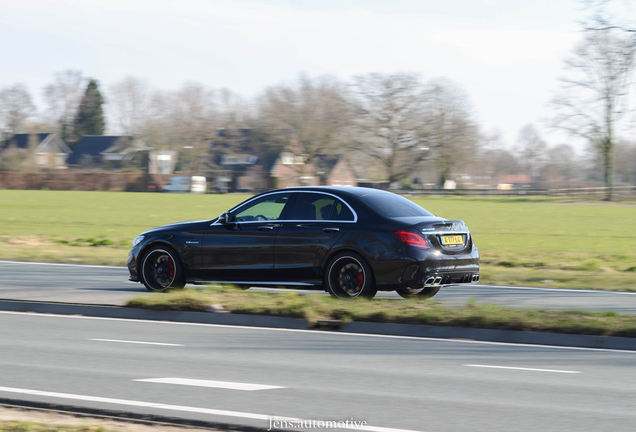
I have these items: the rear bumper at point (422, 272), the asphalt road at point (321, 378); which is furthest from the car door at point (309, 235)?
the asphalt road at point (321, 378)

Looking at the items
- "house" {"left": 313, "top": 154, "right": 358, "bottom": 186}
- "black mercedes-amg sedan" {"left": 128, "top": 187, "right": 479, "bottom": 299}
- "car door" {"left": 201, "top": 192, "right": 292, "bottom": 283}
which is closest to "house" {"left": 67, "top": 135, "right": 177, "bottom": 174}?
"house" {"left": 313, "top": 154, "right": 358, "bottom": 186}

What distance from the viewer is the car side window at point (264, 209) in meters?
12.0

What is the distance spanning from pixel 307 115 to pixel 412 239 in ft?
238

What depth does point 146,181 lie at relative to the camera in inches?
3556

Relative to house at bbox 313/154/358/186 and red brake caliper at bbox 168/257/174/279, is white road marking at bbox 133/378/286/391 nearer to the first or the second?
red brake caliper at bbox 168/257/174/279

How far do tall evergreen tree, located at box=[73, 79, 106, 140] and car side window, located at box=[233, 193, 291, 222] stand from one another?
12798 cm

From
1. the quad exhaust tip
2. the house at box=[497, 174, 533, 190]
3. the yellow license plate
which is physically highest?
the house at box=[497, 174, 533, 190]

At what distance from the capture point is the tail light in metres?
10.9

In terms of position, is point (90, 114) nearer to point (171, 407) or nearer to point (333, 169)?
point (333, 169)

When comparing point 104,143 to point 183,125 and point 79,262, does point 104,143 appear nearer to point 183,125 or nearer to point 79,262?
point 183,125

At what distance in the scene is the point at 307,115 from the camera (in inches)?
3255

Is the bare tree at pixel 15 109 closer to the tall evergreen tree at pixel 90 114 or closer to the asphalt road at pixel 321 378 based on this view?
the tall evergreen tree at pixel 90 114

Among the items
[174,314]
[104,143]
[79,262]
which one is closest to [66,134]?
[104,143]

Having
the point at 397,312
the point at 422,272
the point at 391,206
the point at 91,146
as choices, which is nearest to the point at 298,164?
the point at 91,146
